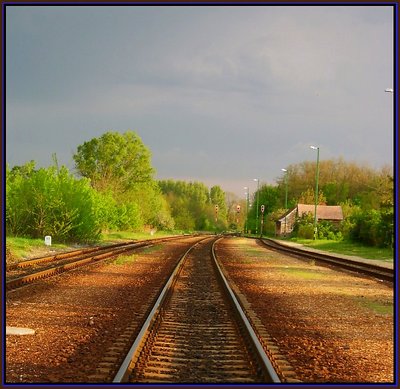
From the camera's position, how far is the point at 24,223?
99.2ft

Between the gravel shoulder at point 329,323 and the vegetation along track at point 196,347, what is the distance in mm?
476

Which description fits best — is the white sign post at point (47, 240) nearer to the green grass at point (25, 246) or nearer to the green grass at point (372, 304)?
the green grass at point (25, 246)

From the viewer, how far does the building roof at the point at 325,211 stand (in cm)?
4183

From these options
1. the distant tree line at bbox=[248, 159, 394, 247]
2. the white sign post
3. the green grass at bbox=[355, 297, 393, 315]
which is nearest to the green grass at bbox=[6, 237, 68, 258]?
the white sign post

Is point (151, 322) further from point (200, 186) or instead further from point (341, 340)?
point (200, 186)

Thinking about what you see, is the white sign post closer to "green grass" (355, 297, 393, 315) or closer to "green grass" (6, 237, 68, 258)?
"green grass" (6, 237, 68, 258)

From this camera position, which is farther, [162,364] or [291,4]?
[162,364]

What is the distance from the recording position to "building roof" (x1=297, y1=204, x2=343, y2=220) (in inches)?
1647

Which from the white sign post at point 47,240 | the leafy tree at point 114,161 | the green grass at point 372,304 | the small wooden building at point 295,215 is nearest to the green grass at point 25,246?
the white sign post at point 47,240

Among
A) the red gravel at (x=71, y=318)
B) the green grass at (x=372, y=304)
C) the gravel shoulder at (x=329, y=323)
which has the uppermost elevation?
the green grass at (x=372, y=304)

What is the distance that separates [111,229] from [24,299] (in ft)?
135

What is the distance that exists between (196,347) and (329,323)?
2.65 metres

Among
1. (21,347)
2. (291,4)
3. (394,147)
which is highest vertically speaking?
(291,4)

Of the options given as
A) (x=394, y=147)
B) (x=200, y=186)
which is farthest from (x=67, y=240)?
(x=200, y=186)
